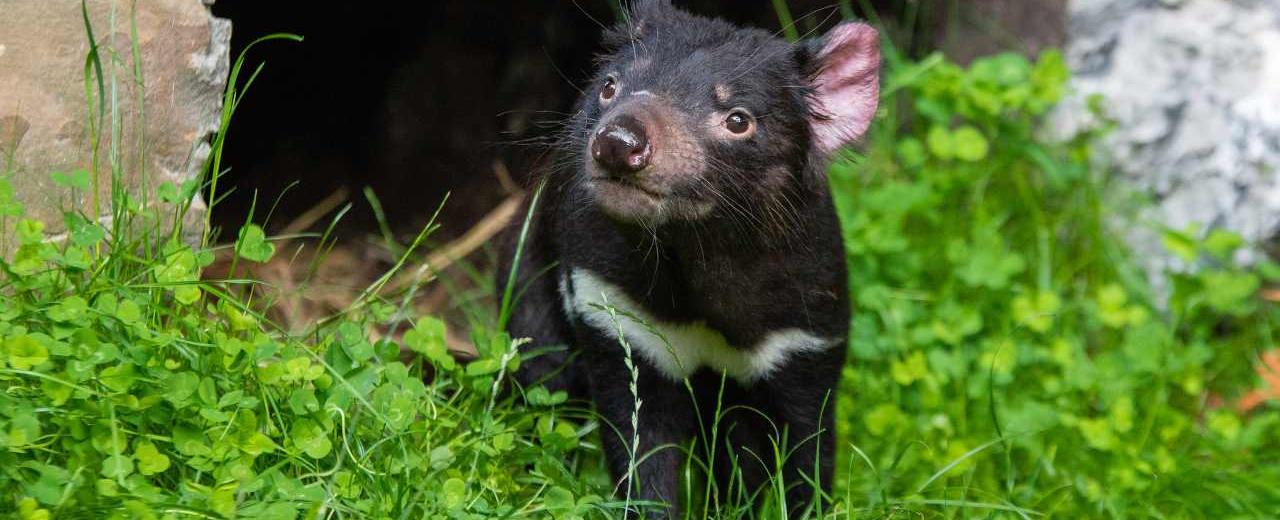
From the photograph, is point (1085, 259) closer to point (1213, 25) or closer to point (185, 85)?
point (1213, 25)

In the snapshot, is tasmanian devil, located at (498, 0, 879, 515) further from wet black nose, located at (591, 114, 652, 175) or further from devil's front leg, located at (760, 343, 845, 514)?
wet black nose, located at (591, 114, 652, 175)

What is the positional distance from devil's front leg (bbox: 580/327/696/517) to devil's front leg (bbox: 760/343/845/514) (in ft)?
0.80

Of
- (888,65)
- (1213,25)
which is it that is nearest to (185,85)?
(888,65)

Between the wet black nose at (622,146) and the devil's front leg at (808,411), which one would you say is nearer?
the wet black nose at (622,146)

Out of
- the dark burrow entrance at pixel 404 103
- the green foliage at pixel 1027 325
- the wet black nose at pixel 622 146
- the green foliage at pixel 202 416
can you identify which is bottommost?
the green foliage at pixel 1027 325

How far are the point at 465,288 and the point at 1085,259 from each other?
2214 mm

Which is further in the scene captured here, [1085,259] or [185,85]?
[1085,259]

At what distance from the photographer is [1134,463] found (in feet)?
13.4

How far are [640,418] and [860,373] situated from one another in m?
1.33

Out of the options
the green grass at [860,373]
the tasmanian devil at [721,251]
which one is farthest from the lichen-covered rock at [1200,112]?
the tasmanian devil at [721,251]

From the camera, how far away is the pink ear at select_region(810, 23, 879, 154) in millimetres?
3160

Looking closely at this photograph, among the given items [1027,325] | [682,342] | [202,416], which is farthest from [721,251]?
[1027,325]

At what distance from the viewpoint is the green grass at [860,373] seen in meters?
2.71

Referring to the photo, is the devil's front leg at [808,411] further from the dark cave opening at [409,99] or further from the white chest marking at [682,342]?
the dark cave opening at [409,99]
